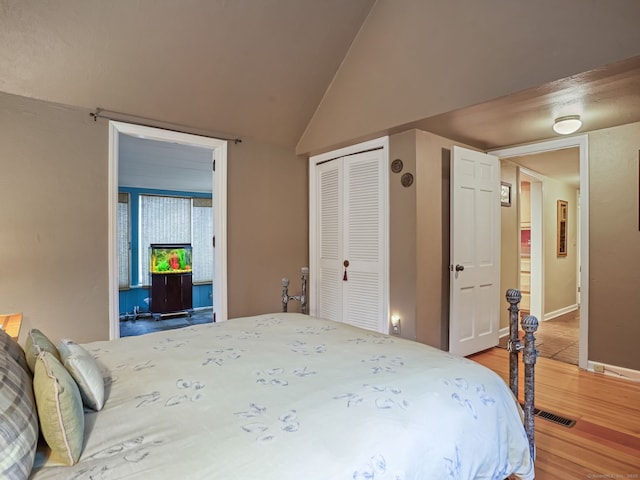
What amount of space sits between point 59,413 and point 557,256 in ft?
22.0

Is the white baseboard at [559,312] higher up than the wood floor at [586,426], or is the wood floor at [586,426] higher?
the white baseboard at [559,312]

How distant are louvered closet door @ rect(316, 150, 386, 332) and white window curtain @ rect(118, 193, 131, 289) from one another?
3959 mm

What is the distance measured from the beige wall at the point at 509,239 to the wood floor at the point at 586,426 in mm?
1174

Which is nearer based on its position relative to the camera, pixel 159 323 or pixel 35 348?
pixel 35 348

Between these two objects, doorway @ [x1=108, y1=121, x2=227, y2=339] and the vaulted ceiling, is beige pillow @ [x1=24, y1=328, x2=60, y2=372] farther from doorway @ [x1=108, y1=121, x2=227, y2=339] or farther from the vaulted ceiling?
the vaulted ceiling

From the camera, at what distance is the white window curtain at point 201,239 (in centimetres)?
712

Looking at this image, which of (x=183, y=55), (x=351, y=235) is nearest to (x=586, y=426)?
(x=351, y=235)

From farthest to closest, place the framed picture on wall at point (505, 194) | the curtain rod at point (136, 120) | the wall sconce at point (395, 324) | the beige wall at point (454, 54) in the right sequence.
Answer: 1. the framed picture on wall at point (505, 194)
2. the wall sconce at point (395, 324)
3. the curtain rod at point (136, 120)
4. the beige wall at point (454, 54)

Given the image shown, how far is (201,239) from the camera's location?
7.18 m

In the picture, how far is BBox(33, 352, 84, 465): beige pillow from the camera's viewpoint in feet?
2.91

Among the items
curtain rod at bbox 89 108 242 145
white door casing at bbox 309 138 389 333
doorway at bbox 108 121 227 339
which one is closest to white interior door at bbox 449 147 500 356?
white door casing at bbox 309 138 389 333

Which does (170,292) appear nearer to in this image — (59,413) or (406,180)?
(406,180)

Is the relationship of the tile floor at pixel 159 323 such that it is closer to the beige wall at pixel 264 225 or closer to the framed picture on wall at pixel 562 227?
the beige wall at pixel 264 225

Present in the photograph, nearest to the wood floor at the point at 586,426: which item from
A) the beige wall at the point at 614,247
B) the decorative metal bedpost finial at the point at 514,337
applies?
the beige wall at the point at 614,247
